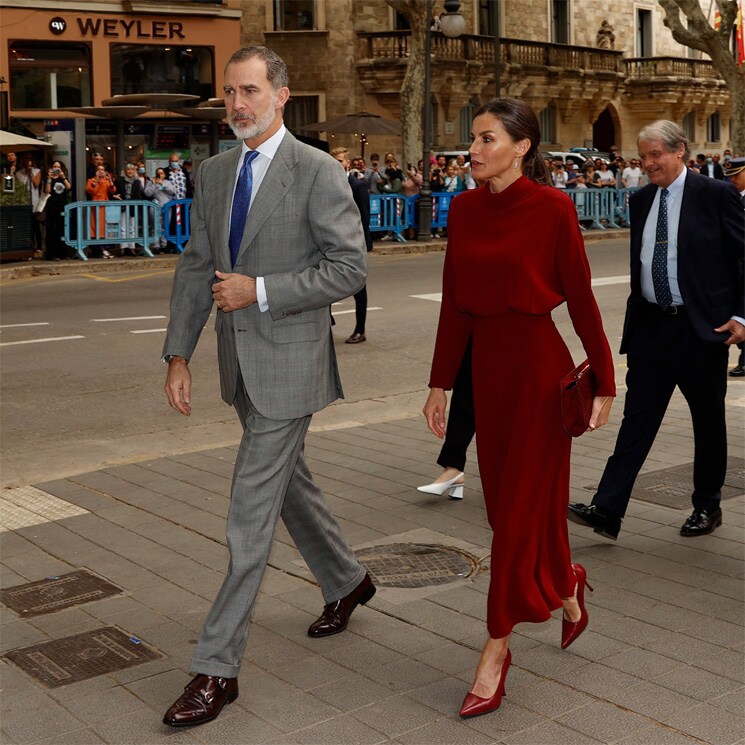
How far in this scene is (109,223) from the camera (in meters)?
22.0

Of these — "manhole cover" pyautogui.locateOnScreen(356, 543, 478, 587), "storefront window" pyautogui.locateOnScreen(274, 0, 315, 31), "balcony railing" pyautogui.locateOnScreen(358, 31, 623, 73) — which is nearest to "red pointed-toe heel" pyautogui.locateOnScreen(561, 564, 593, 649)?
"manhole cover" pyautogui.locateOnScreen(356, 543, 478, 587)

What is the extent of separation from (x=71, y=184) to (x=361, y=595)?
763 inches

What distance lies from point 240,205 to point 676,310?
246cm

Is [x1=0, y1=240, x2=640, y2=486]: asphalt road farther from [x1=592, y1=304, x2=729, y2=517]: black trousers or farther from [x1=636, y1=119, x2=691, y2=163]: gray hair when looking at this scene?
[x1=592, y1=304, x2=729, y2=517]: black trousers

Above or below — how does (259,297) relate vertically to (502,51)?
below

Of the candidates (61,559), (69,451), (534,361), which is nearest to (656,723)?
(534,361)

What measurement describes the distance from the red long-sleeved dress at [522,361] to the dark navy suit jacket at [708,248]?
1.69 meters

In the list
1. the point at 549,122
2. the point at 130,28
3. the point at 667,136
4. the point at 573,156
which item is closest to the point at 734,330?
the point at 667,136

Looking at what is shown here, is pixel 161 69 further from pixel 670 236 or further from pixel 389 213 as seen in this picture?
pixel 670 236

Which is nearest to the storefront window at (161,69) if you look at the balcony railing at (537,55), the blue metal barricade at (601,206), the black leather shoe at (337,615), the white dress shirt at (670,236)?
the balcony railing at (537,55)

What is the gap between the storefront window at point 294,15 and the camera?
39750 mm

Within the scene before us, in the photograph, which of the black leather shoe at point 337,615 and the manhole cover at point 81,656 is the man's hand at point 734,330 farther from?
the manhole cover at point 81,656

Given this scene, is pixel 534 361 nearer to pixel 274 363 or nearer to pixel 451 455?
pixel 274 363

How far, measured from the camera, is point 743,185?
9.48 meters
